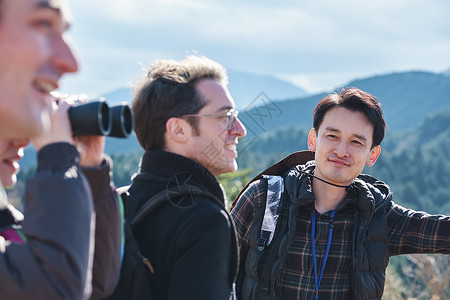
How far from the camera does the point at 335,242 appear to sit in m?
3.09

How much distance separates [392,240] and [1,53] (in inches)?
94.0

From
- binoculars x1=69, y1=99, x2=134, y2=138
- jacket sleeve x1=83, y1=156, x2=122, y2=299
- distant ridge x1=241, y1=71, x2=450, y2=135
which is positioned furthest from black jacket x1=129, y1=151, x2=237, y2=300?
distant ridge x1=241, y1=71, x2=450, y2=135

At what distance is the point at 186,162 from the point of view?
2.22m

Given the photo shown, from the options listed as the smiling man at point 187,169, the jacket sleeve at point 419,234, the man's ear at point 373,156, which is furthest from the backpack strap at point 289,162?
the smiling man at point 187,169

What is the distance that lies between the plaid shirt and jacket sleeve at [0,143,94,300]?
1.74 m

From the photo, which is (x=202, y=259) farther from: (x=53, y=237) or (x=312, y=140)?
(x=312, y=140)

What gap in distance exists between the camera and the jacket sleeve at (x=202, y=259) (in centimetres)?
192

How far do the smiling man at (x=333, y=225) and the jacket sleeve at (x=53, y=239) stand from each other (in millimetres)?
1692

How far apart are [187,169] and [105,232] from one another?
1.88ft

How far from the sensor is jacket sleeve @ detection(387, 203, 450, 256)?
10.1 ft

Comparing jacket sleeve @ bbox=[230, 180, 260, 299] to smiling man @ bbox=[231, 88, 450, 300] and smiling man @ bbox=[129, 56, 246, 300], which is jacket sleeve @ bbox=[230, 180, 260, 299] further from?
smiling man @ bbox=[129, 56, 246, 300]

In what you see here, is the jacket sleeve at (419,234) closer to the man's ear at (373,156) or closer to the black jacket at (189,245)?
the man's ear at (373,156)

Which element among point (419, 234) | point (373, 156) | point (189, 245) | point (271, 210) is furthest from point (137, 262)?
point (373, 156)

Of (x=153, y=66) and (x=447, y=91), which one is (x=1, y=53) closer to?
(x=153, y=66)
